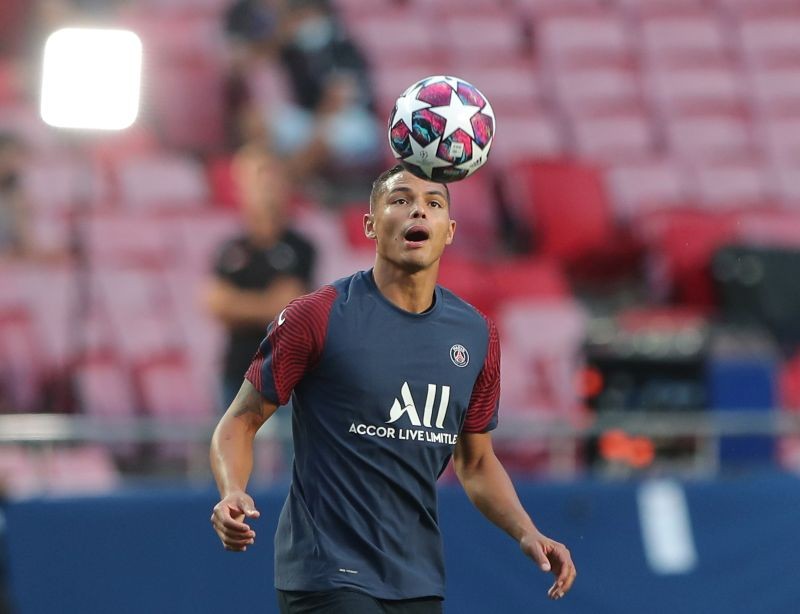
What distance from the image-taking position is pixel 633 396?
973 cm

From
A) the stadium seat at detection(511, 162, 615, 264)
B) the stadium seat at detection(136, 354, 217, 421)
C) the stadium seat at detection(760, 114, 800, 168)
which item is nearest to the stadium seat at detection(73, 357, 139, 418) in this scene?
the stadium seat at detection(136, 354, 217, 421)

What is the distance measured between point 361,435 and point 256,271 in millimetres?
4276

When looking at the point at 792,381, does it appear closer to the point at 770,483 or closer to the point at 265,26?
the point at 770,483

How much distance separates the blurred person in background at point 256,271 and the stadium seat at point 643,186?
4392 millimetres

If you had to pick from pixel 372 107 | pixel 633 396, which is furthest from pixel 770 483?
pixel 372 107

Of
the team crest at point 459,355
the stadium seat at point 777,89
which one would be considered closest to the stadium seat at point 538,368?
the stadium seat at point 777,89

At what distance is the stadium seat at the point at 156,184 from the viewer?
11.3m

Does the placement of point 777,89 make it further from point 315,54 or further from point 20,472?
point 20,472

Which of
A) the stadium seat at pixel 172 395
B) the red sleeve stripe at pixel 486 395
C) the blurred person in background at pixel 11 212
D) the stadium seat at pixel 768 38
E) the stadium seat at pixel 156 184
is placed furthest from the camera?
the stadium seat at pixel 768 38

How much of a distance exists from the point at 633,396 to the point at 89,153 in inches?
163

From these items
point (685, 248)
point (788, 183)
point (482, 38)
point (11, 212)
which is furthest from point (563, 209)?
point (11, 212)

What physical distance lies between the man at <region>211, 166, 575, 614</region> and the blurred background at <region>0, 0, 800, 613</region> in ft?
11.2

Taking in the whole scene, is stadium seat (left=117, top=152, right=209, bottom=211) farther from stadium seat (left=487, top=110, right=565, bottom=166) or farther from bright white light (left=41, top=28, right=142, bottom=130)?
stadium seat (left=487, top=110, right=565, bottom=166)

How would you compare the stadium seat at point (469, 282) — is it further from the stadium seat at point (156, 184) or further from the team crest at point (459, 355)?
the team crest at point (459, 355)
